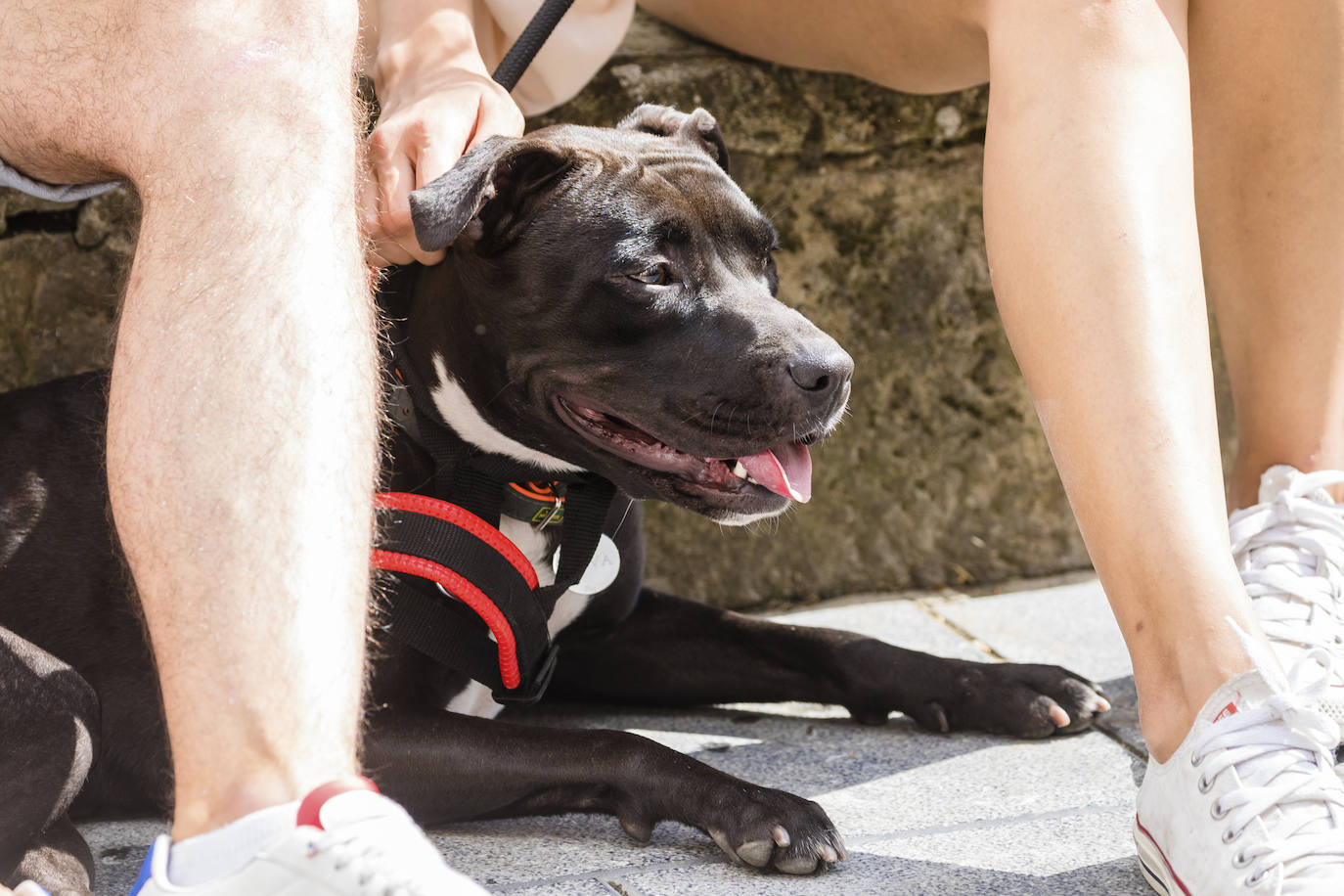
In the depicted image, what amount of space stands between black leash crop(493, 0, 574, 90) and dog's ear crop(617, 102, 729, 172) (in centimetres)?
29

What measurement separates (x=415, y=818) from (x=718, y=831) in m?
0.46

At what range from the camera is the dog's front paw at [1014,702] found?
7.52 ft

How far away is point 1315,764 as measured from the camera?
5.16ft

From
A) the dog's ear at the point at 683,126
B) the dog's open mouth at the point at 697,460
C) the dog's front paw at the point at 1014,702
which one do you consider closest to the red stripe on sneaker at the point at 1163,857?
the dog's front paw at the point at 1014,702

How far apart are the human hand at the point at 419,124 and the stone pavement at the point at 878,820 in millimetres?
928

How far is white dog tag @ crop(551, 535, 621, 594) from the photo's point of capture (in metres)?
A: 2.34

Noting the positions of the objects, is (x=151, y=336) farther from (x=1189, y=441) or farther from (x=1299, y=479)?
(x=1299, y=479)

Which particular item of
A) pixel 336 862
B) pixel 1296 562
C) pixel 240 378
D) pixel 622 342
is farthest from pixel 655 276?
pixel 336 862

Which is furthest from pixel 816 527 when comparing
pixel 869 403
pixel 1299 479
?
pixel 1299 479

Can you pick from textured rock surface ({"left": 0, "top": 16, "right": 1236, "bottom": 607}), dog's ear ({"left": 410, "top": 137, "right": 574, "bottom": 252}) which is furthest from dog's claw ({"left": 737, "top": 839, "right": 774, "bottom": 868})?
textured rock surface ({"left": 0, "top": 16, "right": 1236, "bottom": 607})

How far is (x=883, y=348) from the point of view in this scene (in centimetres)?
326

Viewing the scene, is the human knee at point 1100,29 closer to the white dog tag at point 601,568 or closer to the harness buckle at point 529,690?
the white dog tag at point 601,568

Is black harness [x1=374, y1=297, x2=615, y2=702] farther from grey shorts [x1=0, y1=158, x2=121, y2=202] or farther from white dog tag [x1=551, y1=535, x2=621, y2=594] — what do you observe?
grey shorts [x1=0, y1=158, x2=121, y2=202]

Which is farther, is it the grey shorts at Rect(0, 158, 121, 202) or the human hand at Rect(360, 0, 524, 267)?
the human hand at Rect(360, 0, 524, 267)
